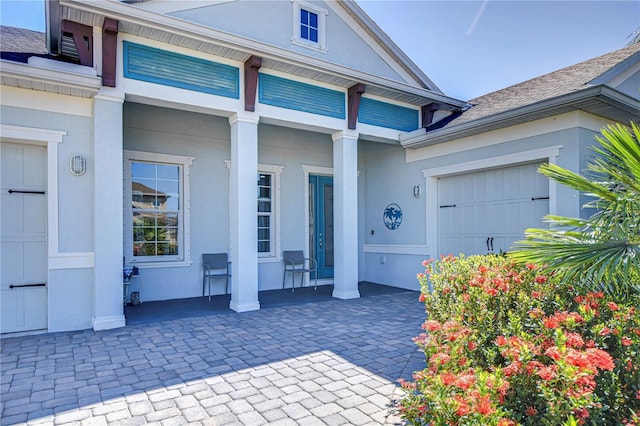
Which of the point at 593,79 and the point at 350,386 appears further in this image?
the point at 593,79

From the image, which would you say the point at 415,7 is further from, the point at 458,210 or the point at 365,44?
the point at 458,210

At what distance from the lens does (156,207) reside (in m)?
6.74

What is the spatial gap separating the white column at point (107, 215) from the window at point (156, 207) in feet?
5.17

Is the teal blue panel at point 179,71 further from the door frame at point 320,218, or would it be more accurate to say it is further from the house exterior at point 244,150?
the door frame at point 320,218

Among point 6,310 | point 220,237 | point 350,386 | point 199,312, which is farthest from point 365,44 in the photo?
point 6,310

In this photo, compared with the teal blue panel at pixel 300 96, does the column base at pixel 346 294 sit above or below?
below

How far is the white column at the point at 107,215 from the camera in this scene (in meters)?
4.82

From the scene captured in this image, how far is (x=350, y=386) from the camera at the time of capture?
10.3 feet

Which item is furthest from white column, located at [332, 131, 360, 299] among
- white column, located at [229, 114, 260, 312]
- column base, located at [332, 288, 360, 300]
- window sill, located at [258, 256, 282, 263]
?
white column, located at [229, 114, 260, 312]

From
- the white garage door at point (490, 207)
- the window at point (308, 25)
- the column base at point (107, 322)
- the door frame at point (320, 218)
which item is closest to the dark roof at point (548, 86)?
the white garage door at point (490, 207)

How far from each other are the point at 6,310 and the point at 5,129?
7.16 feet

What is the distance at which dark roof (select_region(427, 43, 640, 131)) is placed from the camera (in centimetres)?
551

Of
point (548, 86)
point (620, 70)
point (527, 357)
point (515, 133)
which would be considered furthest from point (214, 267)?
point (620, 70)

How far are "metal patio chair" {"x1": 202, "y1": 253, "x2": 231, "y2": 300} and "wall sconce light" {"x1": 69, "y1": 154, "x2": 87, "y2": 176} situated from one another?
270 cm
